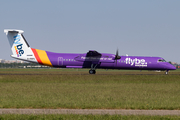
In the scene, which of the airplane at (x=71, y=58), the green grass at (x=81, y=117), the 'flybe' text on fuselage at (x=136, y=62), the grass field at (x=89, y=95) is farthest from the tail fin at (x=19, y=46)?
the green grass at (x=81, y=117)

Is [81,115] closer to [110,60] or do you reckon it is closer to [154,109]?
[154,109]

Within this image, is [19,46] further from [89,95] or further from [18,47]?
[89,95]

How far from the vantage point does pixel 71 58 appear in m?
47.4

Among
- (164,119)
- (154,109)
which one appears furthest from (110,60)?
(164,119)

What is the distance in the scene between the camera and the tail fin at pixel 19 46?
47531 millimetres

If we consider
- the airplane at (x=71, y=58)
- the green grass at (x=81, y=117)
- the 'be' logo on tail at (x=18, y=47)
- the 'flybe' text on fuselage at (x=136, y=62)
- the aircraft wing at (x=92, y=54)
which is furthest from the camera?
the 'be' logo on tail at (x=18, y=47)

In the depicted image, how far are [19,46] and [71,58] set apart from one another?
10.1m

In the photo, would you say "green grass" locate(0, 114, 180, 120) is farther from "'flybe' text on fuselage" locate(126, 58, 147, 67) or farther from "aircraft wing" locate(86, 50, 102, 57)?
"'flybe' text on fuselage" locate(126, 58, 147, 67)

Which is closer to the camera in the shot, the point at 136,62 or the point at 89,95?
the point at 89,95

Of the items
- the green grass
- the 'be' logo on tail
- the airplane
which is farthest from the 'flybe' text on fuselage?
the green grass

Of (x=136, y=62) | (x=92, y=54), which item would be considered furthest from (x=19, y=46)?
(x=136, y=62)

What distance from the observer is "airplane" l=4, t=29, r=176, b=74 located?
155ft

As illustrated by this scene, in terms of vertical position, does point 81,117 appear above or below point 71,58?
below

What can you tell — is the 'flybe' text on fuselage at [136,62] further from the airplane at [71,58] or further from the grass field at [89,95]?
the grass field at [89,95]
